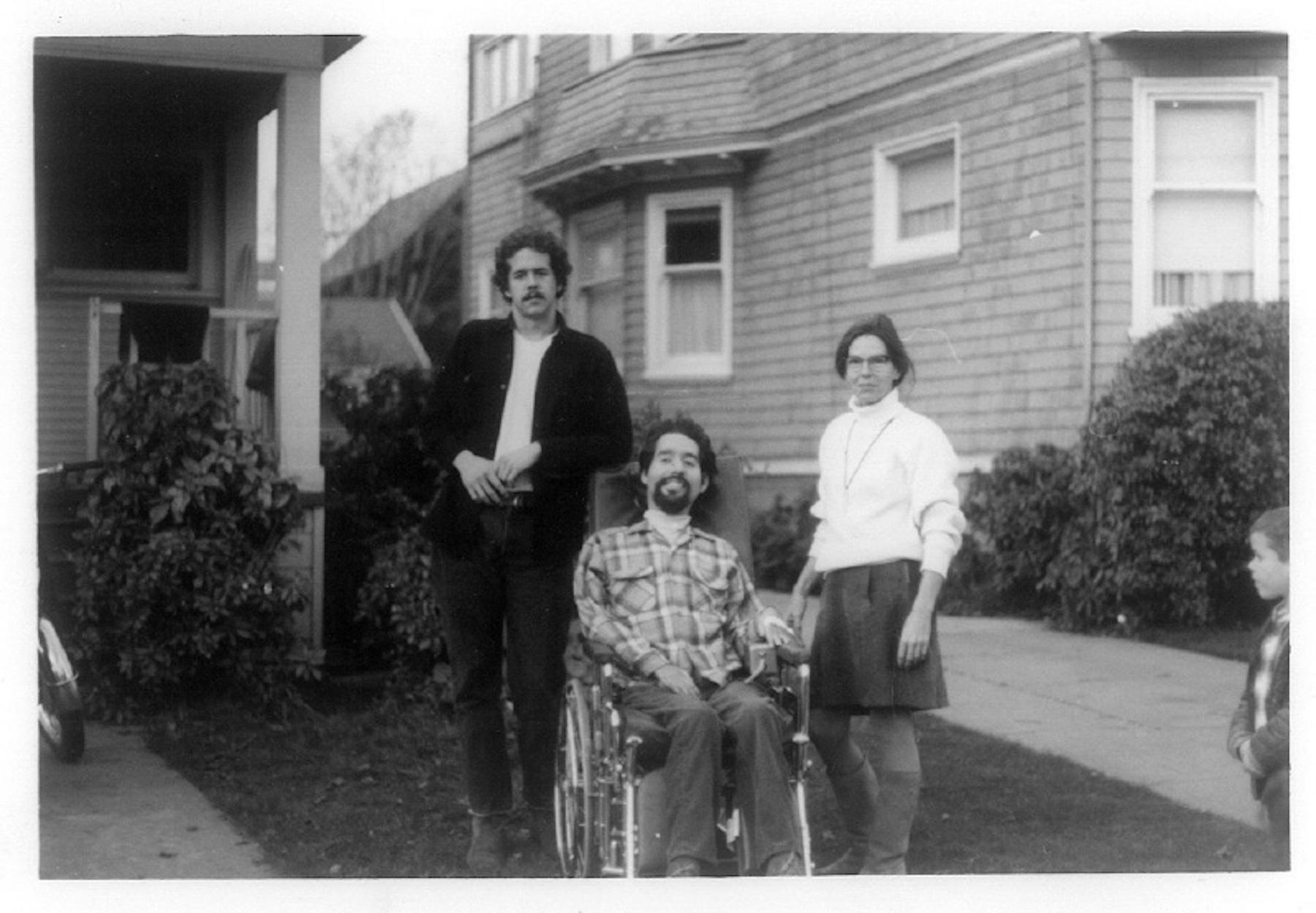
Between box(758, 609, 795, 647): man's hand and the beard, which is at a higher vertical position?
the beard

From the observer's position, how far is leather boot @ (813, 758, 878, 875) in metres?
4.81

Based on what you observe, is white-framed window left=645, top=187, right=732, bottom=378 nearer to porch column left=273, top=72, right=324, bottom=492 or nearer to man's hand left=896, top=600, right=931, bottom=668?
porch column left=273, top=72, right=324, bottom=492

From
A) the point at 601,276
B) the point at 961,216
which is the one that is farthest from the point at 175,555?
the point at 601,276

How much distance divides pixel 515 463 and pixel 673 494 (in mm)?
460

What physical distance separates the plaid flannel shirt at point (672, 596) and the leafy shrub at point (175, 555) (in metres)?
2.53

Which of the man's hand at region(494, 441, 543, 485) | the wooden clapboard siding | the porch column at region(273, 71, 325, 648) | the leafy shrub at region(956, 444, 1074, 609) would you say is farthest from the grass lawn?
the leafy shrub at region(956, 444, 1074, 609)

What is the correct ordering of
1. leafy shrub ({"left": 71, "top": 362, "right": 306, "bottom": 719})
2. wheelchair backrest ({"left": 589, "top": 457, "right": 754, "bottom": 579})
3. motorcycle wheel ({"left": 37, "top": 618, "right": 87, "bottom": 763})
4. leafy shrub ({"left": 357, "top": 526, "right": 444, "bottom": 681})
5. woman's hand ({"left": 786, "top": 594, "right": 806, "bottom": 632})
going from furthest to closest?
1. leafy shrub ({"left": 357, "top": 526, "right": 444, "bottom": 681})
2. leafy shrub ({"left": 71, "top": 362, "right": 306, "bottom": 719})
3. motorcycle wheel ({"left": 37, "top": 618, "right": 87, "bottom": 763})
4. wheelchair backrest ({"left": 589, "top": 457, "right": 754, "bottom": 579})
5. woman's hand ({"left": 786, "top": 594, "right": 806, "bottom": 632})

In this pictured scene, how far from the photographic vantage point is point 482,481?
482 centimetres

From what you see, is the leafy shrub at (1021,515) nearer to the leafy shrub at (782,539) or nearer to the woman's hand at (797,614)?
the leafy shrub at (782,539)

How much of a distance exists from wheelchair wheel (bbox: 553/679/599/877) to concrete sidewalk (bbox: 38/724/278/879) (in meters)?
0.86

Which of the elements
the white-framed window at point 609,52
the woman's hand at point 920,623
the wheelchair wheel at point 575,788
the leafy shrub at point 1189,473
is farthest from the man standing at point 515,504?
the white-framed window at point 609,52

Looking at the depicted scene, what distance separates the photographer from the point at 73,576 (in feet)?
22.7

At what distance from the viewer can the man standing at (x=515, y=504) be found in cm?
489

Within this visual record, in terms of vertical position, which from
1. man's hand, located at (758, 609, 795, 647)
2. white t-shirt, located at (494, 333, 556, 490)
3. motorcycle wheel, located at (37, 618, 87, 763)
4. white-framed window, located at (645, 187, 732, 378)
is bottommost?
motorcycle wheel, located at (37, 618, 87, 763)
